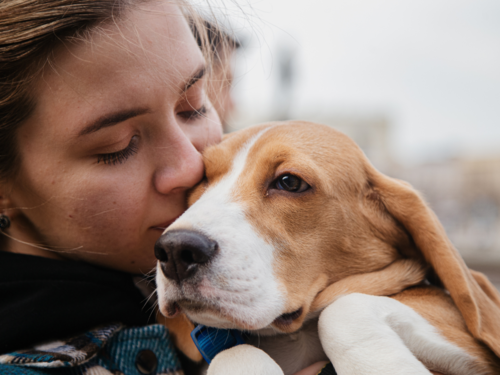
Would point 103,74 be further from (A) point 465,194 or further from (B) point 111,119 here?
(A) point 465,194

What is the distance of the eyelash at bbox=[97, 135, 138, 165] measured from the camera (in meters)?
2.13

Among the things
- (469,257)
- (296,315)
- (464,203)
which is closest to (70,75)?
(296,315)

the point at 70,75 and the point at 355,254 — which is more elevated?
the point at 70,75

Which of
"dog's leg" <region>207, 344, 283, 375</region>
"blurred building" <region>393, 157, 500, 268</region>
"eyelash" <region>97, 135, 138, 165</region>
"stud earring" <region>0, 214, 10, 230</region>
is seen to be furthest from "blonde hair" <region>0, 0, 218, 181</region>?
"blurred building" <region>393, 157, 500, 268</region>

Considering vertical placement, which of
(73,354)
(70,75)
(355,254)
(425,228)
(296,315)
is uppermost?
(70,75)

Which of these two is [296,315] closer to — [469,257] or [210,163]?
[210,163]

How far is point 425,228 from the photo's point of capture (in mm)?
2230

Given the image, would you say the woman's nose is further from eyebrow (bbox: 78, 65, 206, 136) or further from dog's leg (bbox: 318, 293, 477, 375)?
dog's leg (bbox: 318, 293, 477, 375)

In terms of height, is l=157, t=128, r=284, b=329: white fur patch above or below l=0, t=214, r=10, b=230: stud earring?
above

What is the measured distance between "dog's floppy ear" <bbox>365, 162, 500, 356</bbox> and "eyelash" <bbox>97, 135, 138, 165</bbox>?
4.36ft

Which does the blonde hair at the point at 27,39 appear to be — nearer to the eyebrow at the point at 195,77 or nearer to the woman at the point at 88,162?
the woman at the point at 88,162

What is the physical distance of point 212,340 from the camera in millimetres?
1995

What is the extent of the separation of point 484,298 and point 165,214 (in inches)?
66.0

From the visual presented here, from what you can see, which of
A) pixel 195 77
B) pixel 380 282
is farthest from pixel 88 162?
pixel 380 282
